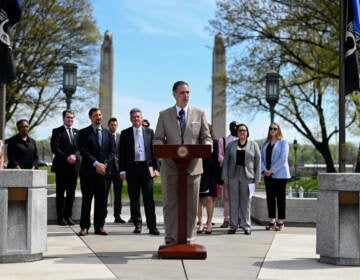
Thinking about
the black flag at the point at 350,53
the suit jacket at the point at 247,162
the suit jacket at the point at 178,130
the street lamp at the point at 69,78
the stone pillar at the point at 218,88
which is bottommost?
the suit jacket at the point at 247,162

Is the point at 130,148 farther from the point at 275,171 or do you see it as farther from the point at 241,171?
the point at 275,171

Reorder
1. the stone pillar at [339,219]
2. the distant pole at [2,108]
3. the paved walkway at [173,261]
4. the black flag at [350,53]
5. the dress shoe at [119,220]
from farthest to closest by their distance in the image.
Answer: the dress shoe at [119,220]
the black flag at [350,53]
the distant pole at [2,108]
the stone pillar at [339,219]
the paved walkway at [173,261]

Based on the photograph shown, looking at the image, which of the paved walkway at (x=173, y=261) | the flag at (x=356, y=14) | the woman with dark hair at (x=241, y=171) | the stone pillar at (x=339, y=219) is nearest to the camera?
the paved walkway at (x=173, y=261)

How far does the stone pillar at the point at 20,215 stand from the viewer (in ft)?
21.6

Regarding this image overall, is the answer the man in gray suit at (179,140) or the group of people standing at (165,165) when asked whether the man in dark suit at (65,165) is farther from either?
the man in gray suit at (179,140)

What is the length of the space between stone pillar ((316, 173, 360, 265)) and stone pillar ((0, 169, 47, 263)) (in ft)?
11.1

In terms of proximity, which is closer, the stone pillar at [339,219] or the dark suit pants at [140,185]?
the stone pillar at [339,219]

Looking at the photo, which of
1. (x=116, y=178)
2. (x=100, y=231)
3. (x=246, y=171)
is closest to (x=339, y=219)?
(x=246, y=171)

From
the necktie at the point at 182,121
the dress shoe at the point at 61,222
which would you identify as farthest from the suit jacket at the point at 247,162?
→ the dress shoe at the point at 61,222

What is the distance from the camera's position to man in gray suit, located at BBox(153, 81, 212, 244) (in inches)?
288

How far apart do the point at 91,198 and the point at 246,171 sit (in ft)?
8.84

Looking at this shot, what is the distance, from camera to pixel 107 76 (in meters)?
39.4

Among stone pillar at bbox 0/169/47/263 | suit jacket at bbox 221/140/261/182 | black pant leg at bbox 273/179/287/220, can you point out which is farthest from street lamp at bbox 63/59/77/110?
stone pillar at bbox 0/169/47/263

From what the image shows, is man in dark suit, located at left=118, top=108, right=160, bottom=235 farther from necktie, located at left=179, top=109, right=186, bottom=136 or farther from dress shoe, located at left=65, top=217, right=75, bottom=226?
necktie, located at left=179, top=109, right=186, bottom=136
